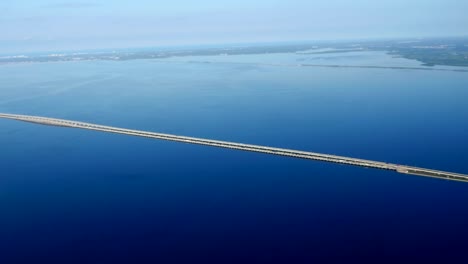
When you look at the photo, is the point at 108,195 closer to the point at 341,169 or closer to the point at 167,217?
the point at 167,217

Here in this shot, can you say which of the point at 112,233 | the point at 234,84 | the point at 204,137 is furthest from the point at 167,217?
the point at 234,84

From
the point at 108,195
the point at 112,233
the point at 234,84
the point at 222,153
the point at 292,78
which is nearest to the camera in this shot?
the point at 112,233

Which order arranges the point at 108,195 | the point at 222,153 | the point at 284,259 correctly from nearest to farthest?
the point at 284,259, the point at 108,195, the point at 222,153

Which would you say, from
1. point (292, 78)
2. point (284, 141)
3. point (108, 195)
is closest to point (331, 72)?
point (292, 78)

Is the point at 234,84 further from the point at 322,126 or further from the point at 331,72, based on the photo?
the point at 322,126

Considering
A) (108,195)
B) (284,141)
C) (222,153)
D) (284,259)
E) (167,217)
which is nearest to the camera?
(284,259)

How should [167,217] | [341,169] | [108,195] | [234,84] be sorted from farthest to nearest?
[234,84], [341,169], [108,195], [167,217]

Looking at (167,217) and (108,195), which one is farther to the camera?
(108,195)

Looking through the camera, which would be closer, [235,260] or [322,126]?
[235,260]

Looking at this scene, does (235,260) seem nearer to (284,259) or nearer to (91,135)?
(284,259)
